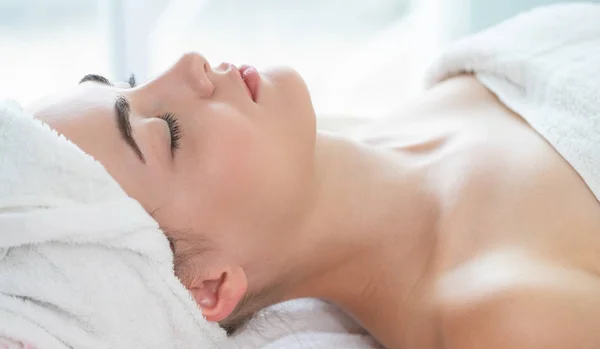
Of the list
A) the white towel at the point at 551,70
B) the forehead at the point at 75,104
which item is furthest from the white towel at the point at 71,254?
the white towel at the point at 551,70

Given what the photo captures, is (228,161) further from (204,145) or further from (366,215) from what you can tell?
(366,215)

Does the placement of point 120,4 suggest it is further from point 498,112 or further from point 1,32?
point 498,112

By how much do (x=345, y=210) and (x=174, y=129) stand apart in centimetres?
31

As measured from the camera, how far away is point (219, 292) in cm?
99

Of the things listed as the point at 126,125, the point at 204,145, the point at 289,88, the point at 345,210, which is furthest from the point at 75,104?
the point at 345,210

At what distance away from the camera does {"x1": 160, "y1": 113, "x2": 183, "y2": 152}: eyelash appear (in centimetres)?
96

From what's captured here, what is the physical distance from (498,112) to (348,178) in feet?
1.01

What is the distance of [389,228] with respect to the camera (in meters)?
1.11

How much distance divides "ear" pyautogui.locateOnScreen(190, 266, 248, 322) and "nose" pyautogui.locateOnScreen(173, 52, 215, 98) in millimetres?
257

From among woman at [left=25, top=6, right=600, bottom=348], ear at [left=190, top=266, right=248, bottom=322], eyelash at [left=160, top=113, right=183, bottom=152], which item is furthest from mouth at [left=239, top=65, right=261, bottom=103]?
ear at [left=190, top=266, right=248, bottom=322]

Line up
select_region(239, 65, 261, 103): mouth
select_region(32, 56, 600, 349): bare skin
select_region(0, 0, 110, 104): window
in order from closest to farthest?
select_region(32, 56, 600, 349): bare skin, select_region(239, 65, 261, 103): mouth, select_region(0, 0, 110, 104): window

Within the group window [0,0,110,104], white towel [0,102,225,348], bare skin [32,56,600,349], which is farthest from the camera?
window [0,0,110,104]

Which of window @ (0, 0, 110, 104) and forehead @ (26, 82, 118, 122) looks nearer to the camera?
forehead @ (26, 82, 118, 122)

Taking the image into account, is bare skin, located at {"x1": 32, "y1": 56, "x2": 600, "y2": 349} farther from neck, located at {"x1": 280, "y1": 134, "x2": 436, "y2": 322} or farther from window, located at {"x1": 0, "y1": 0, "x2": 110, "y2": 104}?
window, located at {"x1": 0, "y1": 0, "x2": 110, "y2": 104}
